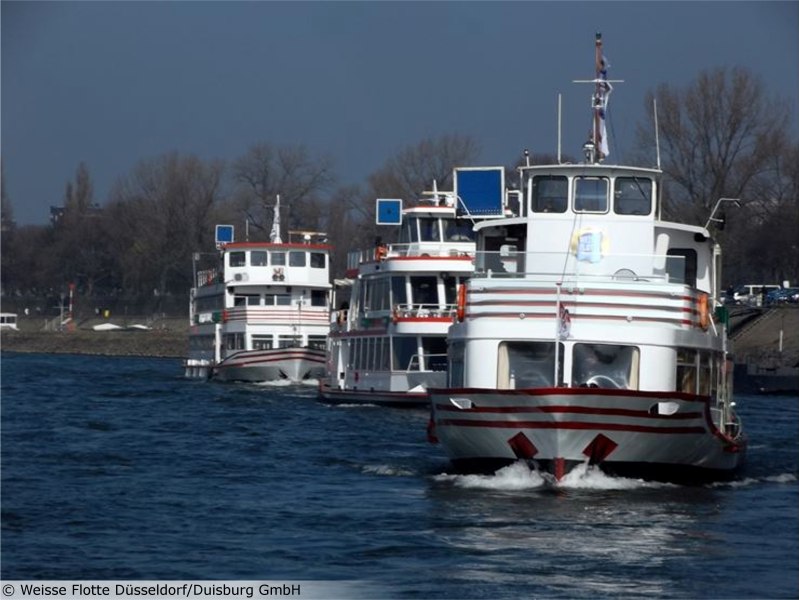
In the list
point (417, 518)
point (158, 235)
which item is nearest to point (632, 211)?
point (417, 518)

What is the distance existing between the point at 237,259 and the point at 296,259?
87.9 inches

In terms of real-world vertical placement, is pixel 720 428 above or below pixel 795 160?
below

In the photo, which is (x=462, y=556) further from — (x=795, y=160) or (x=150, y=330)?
(x=150, y=330)

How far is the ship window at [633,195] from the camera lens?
26.1m

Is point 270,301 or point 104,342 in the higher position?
point 270,301

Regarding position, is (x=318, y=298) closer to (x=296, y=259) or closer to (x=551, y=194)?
(x=296, y=259)

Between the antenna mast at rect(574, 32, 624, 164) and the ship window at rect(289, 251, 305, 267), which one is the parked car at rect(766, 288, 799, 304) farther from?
the antenna mast at rect(574, 32, 624, 164)

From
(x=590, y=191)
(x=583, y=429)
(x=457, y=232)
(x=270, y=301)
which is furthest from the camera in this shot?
(x=270, y=301)

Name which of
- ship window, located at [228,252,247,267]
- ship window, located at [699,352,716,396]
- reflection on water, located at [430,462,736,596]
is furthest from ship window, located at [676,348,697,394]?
ship window, located at [228,252,247,267]

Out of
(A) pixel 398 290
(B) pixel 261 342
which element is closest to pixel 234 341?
(B) pixel 261 342

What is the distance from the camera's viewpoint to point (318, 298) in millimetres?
61188

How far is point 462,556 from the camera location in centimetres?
1797

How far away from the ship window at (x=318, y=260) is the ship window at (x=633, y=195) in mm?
34892

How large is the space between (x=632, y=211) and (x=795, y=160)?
54123 mm
